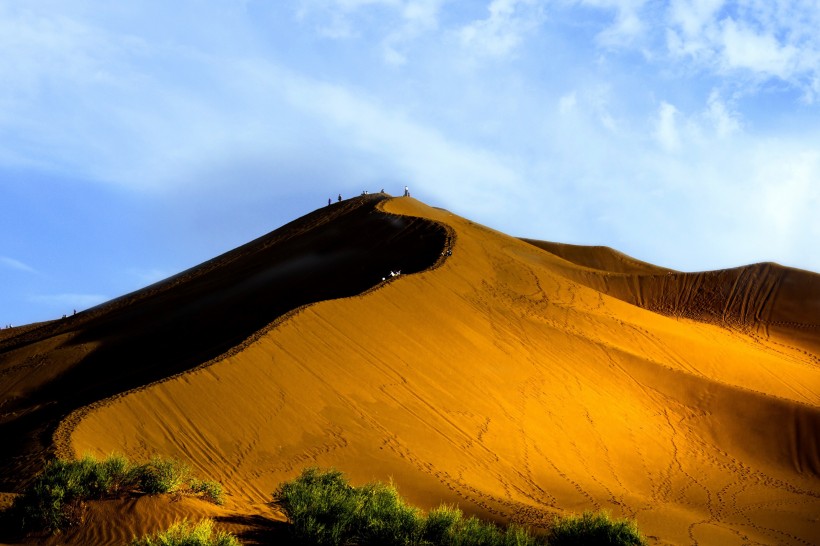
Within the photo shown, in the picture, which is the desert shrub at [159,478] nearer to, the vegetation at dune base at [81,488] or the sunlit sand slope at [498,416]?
the vegetation at dune base at [81,488]

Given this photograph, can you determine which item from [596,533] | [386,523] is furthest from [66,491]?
[596,533]

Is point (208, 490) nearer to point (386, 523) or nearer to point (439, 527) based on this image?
point (386, 523)

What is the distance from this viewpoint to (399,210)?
4166cm

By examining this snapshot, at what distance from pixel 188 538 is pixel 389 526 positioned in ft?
9.34

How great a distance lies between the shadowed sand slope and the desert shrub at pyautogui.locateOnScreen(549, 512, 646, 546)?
10.5 m

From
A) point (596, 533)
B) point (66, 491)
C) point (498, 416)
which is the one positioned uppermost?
point (498, 416)

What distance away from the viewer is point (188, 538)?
9.32 meters

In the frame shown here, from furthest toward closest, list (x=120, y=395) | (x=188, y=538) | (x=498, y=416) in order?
1. (x=498, y=416)
2. (x=120, y=395)
3. (x=188, y=538)

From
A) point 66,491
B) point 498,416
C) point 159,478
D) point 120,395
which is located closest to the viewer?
point 66,491

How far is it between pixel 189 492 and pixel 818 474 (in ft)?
53.5

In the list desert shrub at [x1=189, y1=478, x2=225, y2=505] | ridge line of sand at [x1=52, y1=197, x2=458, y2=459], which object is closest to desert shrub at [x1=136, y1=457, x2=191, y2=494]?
desert shrub at [x1=189, y1=478, x2=225, y2=505]

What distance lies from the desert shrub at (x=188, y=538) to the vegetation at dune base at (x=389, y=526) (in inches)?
47.7

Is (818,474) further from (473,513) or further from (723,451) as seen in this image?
(473,513)

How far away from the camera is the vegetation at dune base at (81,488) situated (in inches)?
424
